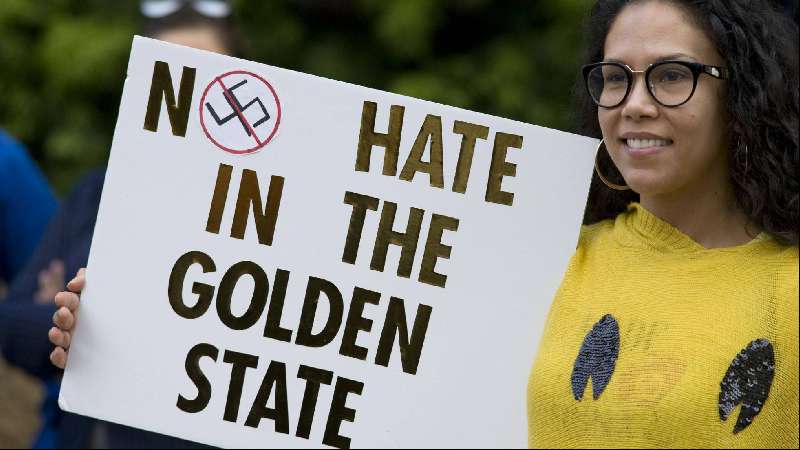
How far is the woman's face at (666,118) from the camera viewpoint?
2.44 m

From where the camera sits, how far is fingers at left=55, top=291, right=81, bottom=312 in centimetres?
280

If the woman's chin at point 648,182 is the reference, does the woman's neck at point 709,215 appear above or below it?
below

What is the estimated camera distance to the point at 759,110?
2445mm

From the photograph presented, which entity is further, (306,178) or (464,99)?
(464,99)

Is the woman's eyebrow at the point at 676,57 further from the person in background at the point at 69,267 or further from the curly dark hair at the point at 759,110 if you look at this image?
the person in background at the point at 69,267

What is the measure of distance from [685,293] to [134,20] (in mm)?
3250

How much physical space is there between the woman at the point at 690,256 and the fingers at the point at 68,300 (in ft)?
3.06

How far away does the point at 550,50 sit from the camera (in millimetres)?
4656

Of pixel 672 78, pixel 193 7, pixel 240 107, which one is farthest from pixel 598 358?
pixel 193 7

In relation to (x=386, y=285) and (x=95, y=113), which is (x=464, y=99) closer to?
(x=95, y=113)

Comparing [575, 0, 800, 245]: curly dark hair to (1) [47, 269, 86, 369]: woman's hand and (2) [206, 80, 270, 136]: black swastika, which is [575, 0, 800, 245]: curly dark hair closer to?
(2) [206, 80, 270, 136]: black swastika

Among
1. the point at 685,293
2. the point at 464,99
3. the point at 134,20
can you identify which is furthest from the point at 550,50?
the point at 685,293

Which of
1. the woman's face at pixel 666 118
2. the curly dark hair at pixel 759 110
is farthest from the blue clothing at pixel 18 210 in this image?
the curly dark hair at pixel 759 110

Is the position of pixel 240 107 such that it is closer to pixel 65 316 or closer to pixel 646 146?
pixel 65 316
